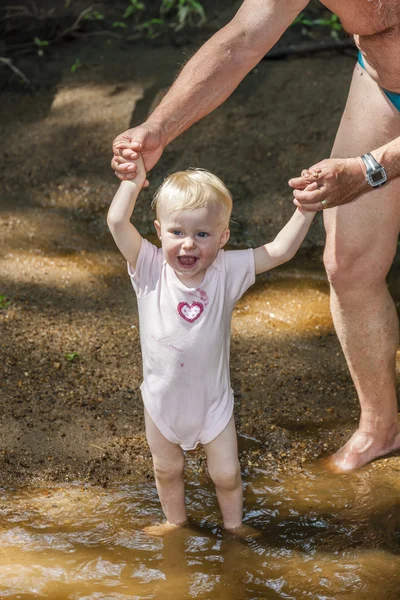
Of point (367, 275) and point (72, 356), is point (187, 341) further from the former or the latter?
point (72, 356)

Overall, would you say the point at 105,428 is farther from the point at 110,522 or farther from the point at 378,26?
the point at 378,26

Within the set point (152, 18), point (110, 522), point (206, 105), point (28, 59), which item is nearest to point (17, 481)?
point (110, 522)

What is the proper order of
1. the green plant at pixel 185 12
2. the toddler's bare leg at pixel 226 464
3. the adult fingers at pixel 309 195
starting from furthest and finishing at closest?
the green plant at pixel 185 12 → the toddler's bare leg at pixel 226 464 → the adult fingers at pixel 309 195

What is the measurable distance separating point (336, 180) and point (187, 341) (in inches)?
26.1

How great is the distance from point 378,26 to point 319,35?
415cm

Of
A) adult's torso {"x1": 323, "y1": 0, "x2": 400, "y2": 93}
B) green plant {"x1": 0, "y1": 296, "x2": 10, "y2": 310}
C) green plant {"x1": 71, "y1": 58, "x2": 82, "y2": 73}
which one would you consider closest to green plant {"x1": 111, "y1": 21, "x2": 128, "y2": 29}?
green plant {"x1": 71, "y1": 58, "x2": 82, "y2": 73}

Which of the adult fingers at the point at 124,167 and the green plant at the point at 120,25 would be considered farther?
the green plant at the point at 120,25

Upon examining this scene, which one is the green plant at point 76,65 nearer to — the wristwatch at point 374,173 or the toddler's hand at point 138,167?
the toddler's hand at point 138,167

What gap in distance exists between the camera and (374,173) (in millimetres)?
2898

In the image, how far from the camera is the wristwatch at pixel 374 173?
289cm

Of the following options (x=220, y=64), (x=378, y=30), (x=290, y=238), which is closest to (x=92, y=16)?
(x=220, y=64)

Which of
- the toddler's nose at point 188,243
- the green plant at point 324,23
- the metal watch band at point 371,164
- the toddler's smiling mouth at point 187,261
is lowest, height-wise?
the toddler's smiling mouth at point 187,261

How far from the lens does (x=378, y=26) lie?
10.3ft

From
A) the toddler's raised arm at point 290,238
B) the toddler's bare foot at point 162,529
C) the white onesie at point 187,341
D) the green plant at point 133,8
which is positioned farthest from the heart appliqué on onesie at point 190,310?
the green plant at point 133,8
